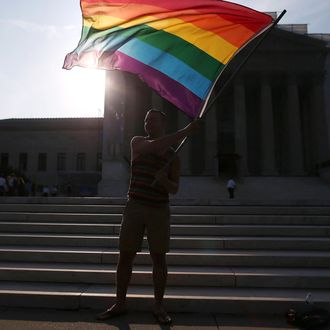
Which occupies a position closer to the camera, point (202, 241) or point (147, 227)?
point (147, 227)

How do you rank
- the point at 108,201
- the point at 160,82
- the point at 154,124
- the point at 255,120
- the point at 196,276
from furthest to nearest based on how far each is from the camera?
the point at 255,120
the point at 108,201
the point at 196,276
the point at 160,82
the point at 154,124

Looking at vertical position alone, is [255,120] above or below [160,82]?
above

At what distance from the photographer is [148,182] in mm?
4441

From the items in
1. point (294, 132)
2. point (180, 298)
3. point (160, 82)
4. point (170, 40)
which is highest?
point (294, 132)

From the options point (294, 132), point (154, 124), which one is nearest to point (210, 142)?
point (294, 132)

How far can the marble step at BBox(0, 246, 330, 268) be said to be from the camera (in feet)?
20.6

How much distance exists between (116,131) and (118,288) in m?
33.5

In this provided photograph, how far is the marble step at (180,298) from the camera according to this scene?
4891 millimetres

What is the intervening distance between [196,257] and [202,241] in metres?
0.78

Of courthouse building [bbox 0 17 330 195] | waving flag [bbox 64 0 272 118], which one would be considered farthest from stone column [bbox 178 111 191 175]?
waving flag [bbox 64 0 272 118]

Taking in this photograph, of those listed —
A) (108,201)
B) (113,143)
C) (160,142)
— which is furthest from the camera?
(113,143)

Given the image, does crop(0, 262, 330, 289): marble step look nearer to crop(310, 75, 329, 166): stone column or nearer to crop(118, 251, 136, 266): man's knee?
crop(118, 251, 136, 266): man's knee

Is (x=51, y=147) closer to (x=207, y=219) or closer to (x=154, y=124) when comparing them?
(x=207, y=219)

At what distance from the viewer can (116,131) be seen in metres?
37.5
